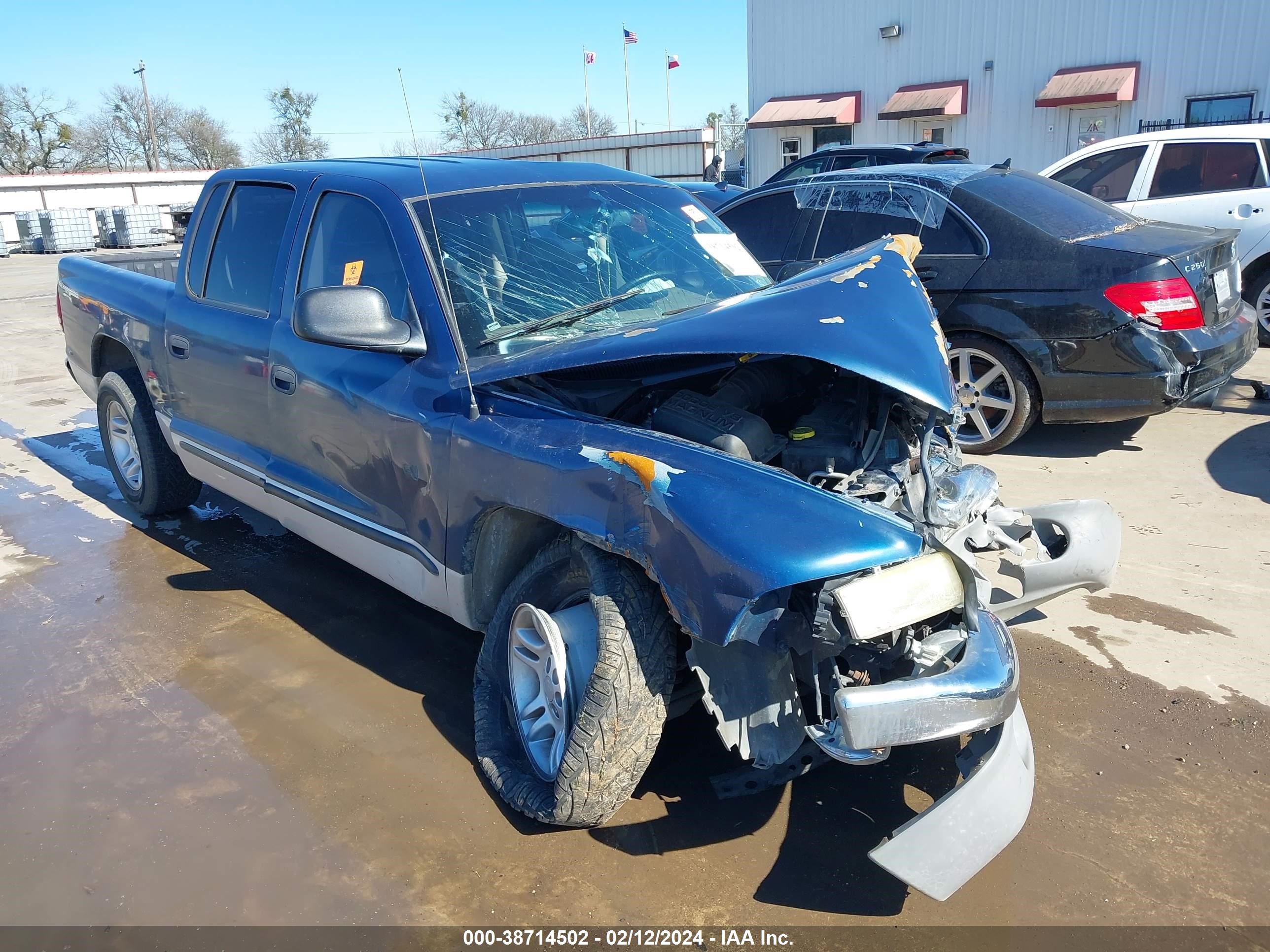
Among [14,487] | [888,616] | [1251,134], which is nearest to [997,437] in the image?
[888,616]

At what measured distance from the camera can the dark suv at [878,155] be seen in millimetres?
10234

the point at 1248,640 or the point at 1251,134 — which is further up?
the point at 1251,134

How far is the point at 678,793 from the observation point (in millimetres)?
2959

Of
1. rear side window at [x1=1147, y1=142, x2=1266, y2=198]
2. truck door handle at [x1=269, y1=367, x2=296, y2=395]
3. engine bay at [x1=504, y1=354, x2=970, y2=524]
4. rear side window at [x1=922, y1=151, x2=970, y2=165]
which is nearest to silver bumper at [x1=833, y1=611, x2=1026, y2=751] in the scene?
engine bay at [x1=504, y1=354, x2=970, y2=524]

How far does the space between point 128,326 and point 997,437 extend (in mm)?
5057

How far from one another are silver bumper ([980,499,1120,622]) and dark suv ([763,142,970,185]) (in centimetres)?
759

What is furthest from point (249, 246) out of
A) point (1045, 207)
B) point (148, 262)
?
point (1045, 207)

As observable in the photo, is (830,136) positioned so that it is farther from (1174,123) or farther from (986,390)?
(986,390)

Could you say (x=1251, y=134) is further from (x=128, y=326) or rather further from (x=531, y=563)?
(x=128, y=326)

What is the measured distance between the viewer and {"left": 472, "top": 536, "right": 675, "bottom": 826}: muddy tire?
2.53 m

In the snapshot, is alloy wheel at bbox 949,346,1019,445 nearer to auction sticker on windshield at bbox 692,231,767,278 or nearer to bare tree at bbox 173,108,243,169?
auction sticker on windshield at bbox 692,231,767,278

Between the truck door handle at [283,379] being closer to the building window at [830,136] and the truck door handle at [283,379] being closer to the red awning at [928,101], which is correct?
the red awning at [928,101]

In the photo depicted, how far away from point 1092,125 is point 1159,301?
58.4ft

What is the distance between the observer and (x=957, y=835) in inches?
87.5
